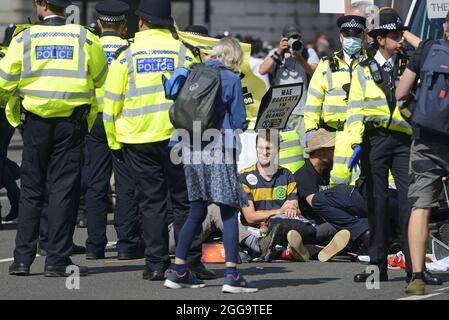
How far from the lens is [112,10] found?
39.1 ft

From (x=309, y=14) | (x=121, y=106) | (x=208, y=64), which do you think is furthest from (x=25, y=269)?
(x=309, y=14)

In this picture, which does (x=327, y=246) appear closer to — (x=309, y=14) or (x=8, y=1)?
(x=8, y=1)

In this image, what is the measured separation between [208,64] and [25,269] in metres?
2.19

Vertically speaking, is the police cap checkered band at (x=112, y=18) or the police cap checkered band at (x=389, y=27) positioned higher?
the police cap checkered band at (x=389, y=27)

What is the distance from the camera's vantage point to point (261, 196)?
1225 cm

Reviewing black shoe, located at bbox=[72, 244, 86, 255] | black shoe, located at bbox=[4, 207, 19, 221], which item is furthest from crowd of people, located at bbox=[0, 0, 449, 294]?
black shoe, located at bbox=[4, 207, 19, 221]

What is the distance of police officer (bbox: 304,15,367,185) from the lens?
40.2 ft

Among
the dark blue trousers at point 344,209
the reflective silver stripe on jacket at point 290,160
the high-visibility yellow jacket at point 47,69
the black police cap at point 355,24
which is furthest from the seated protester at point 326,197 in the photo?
the high-visibility yellow jacket at point 47,69

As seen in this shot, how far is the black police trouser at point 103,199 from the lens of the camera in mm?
11766

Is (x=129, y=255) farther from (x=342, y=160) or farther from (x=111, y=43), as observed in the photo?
(x=342, y=160)

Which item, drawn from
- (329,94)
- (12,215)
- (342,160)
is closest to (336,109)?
(329,94)

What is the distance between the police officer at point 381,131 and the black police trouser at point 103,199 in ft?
7.49

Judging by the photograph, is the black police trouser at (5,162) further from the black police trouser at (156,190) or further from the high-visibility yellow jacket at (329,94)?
the black police trouser at (156,190)

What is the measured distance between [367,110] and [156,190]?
5.33 ft
